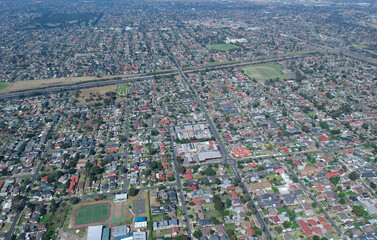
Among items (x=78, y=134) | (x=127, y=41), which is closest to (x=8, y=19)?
(x=127, y=41)

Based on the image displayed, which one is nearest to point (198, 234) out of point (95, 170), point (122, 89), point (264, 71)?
point (95, 170)

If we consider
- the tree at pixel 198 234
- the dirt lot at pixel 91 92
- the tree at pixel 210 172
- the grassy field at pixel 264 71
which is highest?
the grassy field at pixel 264 71

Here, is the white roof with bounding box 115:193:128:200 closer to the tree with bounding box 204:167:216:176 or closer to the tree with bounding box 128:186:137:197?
the tree with bounding box 128:186:137:197

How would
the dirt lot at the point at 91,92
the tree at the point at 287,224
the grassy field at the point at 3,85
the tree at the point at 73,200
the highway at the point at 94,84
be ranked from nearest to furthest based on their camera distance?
the tree at the point at 287,224 → the tree at the point at 73,200 → the dirt lot at the point at 91,92 → the highway at the point at 94,84 → the grassy field at the point at 3,85

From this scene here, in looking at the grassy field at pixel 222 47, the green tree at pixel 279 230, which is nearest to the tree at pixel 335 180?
the green tree at pixel 279 230

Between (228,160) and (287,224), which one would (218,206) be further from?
(228,160)

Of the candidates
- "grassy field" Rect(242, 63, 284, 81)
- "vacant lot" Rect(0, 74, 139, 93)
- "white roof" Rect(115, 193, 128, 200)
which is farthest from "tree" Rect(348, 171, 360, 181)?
"vacant lot" Rect(0, 74, 139, 93)

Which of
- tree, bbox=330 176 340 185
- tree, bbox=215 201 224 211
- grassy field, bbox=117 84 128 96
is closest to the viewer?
tree, bbox=215 201 224 211

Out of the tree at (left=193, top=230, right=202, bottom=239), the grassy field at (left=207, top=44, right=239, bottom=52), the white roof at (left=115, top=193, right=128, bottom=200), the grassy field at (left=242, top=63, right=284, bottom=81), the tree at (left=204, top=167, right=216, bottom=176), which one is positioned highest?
the grassy field at (left=207, top=44, right=239, bottom=52)

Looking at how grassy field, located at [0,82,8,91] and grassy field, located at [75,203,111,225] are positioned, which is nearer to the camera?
grassy field, located at [75,203,111,225]

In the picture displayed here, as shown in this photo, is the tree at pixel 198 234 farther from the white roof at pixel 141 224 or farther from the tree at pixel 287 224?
the tree at pixel 287 224
